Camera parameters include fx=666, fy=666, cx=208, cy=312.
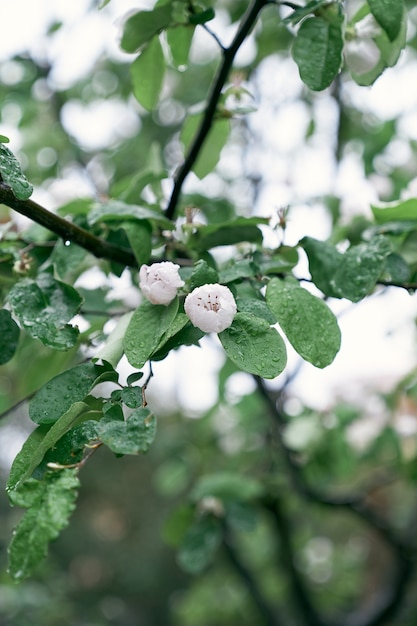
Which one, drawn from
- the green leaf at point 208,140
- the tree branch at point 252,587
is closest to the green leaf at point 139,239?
the green leaf at point 208,140

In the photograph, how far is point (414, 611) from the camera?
2939 millimetres

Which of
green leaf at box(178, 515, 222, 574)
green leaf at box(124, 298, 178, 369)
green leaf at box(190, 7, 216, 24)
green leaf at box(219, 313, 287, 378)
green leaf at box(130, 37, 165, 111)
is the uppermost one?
green leaf at box(190, 7, 216, 24)

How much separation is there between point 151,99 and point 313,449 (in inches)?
47.3

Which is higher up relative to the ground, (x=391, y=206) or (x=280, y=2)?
(x=280, y=2)

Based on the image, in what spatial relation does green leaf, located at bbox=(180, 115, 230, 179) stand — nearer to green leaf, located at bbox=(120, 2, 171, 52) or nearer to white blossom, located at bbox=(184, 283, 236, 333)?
green leaf, located at bbox=(120, 2, 171, 52)

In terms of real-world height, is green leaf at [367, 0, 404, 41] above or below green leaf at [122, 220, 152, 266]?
above

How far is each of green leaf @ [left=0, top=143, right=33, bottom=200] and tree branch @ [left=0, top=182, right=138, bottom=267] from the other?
0.03 meters

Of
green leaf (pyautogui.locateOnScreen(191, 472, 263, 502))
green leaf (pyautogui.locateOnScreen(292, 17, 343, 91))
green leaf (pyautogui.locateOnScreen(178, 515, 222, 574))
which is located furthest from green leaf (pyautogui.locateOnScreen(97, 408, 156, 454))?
green leaf (pyautogui.locateOnScreen(191, 472, 263, 502))

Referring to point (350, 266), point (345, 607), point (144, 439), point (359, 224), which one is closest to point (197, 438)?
point (359, 224)

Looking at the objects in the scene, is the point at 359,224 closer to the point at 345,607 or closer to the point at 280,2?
the point at 280,2

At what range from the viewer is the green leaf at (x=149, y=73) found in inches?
34.3

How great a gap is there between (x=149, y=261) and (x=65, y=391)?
25 centimetres

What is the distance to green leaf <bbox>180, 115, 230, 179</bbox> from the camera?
0.94m

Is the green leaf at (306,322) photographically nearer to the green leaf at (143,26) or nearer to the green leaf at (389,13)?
the green leaf at (389,13)
